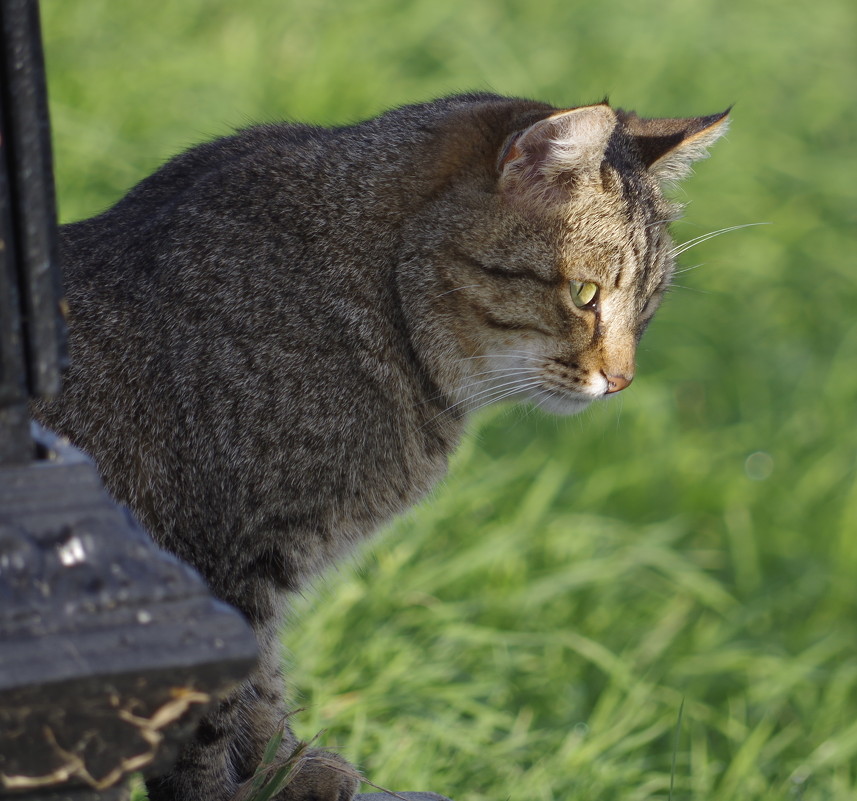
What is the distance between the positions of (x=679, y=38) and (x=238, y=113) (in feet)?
9.33

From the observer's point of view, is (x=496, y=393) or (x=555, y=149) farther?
(x=496, y=393)

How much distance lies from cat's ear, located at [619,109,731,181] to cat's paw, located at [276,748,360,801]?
1349 millimetres

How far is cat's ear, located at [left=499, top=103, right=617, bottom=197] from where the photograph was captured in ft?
7.12

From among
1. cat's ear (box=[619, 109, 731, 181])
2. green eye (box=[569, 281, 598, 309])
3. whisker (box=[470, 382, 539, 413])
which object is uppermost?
cat's ear (box=[619, 109, 731, 181])

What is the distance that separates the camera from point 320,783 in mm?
2094

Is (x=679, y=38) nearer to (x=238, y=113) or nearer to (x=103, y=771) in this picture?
(x=238, y=113)

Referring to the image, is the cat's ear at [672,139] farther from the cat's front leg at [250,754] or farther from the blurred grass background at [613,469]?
the cat's front leg at [250,754]

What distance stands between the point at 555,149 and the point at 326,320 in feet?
1.80

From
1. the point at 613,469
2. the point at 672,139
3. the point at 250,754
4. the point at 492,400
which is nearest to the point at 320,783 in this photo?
the point at 250,754

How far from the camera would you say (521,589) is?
3.44 meters

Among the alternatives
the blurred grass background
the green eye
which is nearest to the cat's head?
the green eye

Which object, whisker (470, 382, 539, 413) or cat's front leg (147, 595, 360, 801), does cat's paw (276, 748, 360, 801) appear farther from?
whisker (470, 382, 539, 413)

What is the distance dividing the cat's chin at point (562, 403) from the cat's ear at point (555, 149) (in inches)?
15.9

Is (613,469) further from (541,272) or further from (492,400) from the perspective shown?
(541,272)
